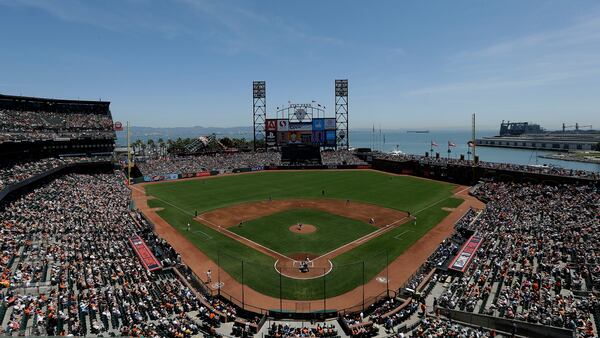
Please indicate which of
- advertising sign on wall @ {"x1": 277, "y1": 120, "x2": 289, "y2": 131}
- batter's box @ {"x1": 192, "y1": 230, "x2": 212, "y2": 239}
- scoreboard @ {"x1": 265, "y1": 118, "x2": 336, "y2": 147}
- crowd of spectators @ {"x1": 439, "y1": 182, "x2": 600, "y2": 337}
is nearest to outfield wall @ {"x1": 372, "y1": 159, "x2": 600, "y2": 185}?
crowd of spectators @ {"x1": 439, "y1": 182, "x2": 600, "y2": 337}

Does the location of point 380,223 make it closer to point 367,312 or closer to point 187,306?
point 367,312

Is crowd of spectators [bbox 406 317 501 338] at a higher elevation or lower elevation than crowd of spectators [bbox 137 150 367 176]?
lower

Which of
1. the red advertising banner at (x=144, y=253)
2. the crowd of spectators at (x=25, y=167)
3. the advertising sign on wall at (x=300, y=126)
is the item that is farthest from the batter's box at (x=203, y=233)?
the advertising sign on wall at (x=300, y=126)

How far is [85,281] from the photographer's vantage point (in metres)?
24.8

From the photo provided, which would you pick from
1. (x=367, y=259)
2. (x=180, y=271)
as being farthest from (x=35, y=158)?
(x=367, y=259)

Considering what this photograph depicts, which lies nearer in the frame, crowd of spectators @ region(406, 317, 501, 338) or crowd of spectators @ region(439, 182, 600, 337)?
crowd of spectators @ region(406, 317, 501, 338)

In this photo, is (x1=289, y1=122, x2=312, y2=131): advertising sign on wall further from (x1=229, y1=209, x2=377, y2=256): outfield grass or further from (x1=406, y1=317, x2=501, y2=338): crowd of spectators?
(x1=406, y1=317, x2=501, y2=338): crowd of spectators

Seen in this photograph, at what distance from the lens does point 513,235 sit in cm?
3422

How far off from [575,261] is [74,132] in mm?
82992

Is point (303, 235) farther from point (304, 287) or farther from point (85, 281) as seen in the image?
point (85, 281)

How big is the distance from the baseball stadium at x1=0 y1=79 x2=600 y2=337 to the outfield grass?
1.10ft

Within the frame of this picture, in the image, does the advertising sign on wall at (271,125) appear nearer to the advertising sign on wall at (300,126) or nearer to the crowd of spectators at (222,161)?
the advertising sign on wall at (300,126)

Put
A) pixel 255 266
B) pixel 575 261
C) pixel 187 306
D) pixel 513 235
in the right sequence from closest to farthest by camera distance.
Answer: pixel 187 306 → pixel 575 261 → pixel 255 266 → pixel 513 235

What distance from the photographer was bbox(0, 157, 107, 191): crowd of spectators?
43.6 m
